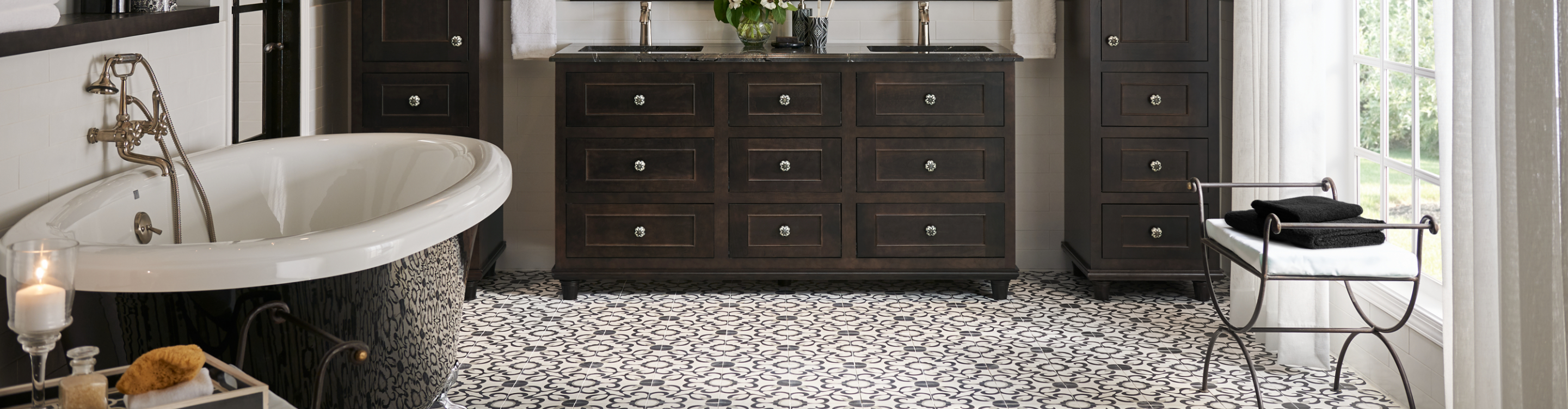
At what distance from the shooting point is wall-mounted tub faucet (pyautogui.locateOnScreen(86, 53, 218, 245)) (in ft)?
8.05

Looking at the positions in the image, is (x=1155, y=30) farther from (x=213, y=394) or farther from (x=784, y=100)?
(x=213, y=394)

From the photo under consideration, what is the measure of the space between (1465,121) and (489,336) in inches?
100

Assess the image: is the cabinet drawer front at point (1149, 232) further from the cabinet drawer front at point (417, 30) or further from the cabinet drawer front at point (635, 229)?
the cabinet drawer front at point (417, 30)

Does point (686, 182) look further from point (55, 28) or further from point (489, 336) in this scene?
point (55, 28)

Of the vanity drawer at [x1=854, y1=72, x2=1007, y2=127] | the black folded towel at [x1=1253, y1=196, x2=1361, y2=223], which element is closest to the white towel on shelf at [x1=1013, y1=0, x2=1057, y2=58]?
the vanity drawer at [x1=854, y1=72, x2=1007, y2=127]

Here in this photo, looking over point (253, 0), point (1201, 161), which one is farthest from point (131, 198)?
point (1201, 161)

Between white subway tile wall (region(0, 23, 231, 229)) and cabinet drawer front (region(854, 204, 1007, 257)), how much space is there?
2014 millimetres

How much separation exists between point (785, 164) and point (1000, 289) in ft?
2.77

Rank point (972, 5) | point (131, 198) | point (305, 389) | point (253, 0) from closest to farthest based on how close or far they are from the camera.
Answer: point (305, 389) → point (131, 198) → point (253, 0) → point (972, 5)

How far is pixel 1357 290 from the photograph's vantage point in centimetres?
313

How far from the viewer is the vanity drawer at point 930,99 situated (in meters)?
3.81

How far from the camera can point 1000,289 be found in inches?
156

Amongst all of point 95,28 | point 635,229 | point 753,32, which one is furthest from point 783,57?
point 95,28

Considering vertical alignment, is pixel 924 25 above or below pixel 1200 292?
above
